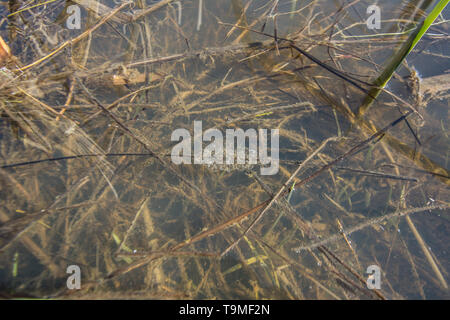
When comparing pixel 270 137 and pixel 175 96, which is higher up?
pixel 175 96

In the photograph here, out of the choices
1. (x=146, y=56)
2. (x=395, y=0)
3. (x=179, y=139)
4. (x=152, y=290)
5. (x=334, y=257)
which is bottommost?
(x=152, y=290)

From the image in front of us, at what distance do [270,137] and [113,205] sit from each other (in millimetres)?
1267

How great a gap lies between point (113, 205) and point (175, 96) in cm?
103

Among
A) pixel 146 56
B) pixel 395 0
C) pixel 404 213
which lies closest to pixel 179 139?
pixel 146 56

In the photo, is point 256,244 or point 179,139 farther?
point 179,139

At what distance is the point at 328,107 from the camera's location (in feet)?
7.46

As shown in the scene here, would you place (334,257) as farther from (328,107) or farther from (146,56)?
(146,56)

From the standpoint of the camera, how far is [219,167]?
200 cm

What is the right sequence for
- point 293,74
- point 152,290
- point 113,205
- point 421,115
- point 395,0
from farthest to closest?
point 395,0, point 293,74, point 421,115, point 113,205, point 152,290

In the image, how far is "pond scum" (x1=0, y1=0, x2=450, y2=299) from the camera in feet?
5.51

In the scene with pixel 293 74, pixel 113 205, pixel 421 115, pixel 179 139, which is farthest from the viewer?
pixel 293 74

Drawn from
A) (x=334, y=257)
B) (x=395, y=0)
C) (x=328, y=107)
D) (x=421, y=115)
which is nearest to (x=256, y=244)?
(x=334, y=257)

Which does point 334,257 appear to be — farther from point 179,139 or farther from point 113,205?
point 113,205

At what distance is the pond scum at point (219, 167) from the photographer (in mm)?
1679
